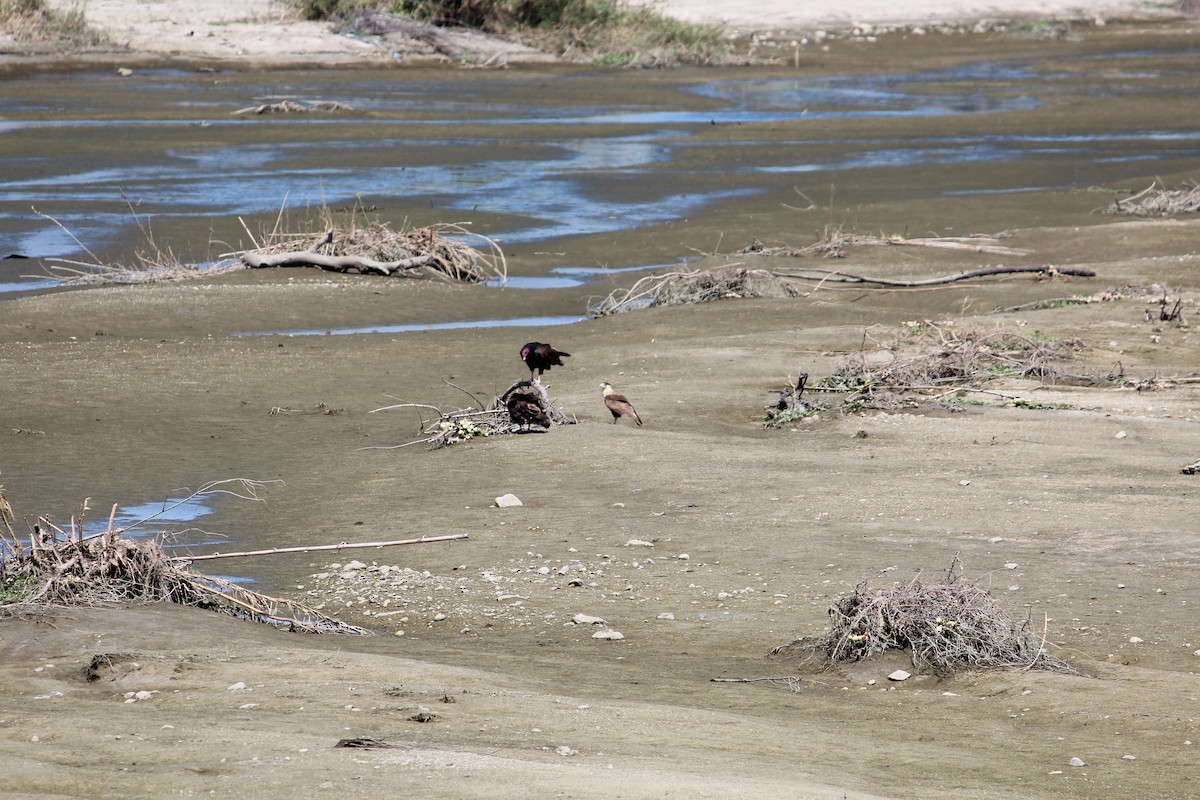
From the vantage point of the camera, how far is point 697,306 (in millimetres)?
14312

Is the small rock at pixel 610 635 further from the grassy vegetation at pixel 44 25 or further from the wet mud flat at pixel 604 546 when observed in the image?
the grassy vegetation at pixel 44 25

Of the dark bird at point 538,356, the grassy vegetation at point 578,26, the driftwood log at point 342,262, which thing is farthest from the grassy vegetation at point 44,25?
the dark bird at point 538,356

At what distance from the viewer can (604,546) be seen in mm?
7379

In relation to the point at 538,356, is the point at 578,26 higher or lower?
higher

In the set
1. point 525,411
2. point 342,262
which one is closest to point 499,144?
point 342,262

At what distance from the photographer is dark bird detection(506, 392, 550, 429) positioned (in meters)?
9.51

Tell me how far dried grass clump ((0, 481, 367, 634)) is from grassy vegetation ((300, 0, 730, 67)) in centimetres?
3484

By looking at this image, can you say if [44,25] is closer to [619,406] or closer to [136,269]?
[136,269]

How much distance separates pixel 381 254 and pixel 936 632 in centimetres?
1106

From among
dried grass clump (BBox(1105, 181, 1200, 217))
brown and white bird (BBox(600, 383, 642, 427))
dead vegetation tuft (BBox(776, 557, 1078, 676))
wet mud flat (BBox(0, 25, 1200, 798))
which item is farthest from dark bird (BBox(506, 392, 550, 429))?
dried grass clump (BBox(1105, 181, 1200, 217))

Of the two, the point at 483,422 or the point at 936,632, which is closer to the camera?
the point at 936,632

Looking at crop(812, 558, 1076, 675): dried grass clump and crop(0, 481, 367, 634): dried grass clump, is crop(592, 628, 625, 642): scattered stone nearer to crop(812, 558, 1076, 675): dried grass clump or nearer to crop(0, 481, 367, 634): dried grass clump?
crop(812, 558, 1076, 675): dried grass clump

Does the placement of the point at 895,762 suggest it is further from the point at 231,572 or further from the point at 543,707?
the point at 231,572

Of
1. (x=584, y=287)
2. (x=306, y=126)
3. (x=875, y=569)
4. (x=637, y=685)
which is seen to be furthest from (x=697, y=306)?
(x=306, y=126)
